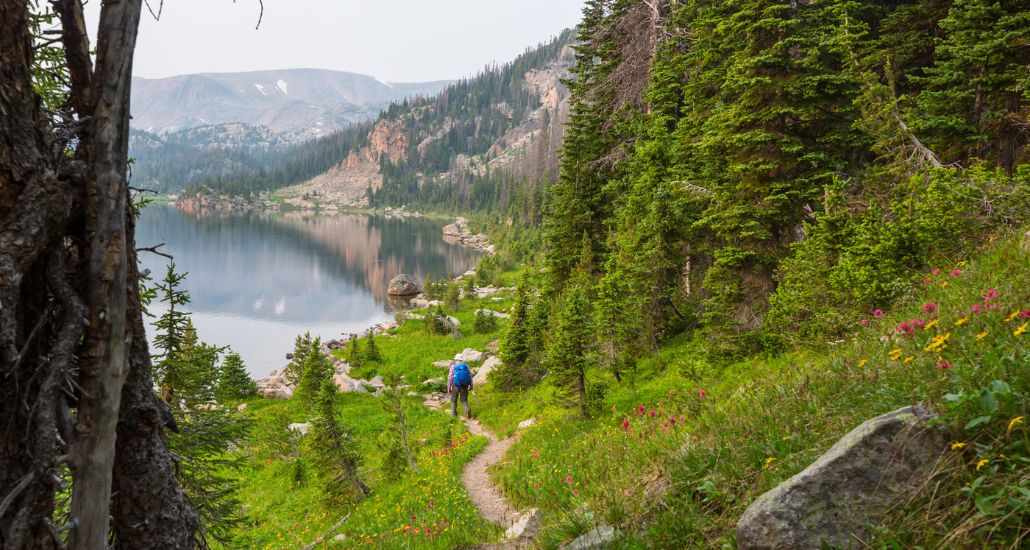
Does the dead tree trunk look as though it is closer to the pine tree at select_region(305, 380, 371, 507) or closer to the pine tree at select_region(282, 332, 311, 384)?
the pine tree at select_region(305, 380, 371, 507)

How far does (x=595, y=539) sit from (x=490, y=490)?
5837 millimetres

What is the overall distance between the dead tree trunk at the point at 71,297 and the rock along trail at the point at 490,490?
4.08m

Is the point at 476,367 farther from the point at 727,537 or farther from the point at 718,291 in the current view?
the point at 727,537

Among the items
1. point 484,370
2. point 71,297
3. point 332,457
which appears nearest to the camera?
point 71,297

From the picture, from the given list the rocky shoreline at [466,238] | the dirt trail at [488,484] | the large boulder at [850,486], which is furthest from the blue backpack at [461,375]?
the rocky shoreline at [466,238]

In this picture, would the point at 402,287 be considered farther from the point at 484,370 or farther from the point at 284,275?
the point at 484,370

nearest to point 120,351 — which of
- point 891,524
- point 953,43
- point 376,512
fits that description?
point 891,524

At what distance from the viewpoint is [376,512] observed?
10.1m

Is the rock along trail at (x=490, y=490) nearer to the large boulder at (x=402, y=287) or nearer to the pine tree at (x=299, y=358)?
the pine tree at (x=299, y=358)

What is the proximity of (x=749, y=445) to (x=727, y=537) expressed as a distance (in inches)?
37.9

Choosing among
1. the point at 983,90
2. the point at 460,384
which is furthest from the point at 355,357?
the point at 983,90

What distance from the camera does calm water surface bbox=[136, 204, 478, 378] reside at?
136 ft

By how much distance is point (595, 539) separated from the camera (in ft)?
14.3

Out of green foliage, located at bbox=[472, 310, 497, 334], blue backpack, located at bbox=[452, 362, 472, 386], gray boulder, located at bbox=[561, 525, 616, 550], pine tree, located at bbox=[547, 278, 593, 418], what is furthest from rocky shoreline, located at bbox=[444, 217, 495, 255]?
gray boulder, located at bbox=[561, 525, 616, 550]
